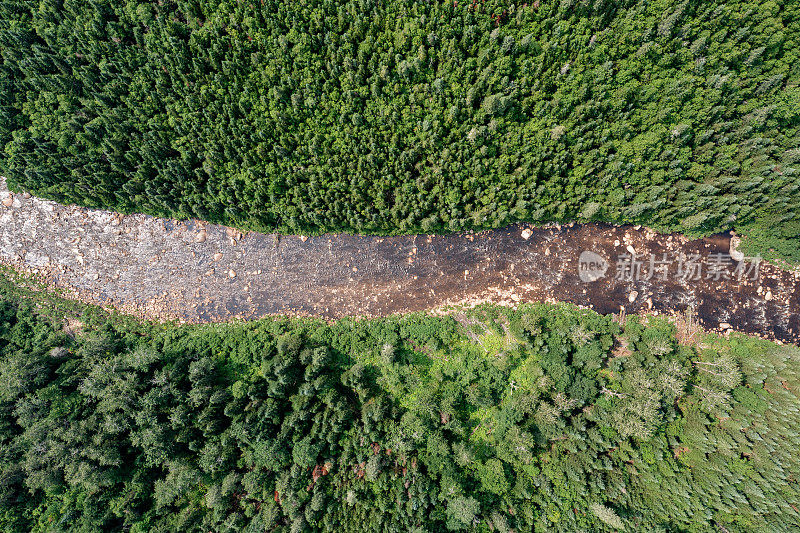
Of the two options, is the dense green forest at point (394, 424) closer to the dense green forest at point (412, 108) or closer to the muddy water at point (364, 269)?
the muddy water at point (364, 269)

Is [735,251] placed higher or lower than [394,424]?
higher

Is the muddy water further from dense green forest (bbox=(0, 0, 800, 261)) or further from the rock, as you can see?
dense green forest (bbox=(0, 0, 800, 261))

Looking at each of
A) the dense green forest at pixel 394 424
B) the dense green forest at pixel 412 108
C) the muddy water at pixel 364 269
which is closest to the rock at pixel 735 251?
the muddy water at pixel 364 269

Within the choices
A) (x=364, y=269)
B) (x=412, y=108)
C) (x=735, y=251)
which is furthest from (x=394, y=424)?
(x=735, y=251)

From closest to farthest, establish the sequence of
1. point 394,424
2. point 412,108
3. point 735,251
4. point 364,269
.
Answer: point 412,108
point 394,424
point 735,251
point 364,269

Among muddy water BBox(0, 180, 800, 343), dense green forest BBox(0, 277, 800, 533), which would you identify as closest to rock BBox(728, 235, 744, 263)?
muddy water BBox(0, 180, 800, 343)

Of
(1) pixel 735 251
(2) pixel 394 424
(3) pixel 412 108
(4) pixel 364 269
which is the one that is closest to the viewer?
(3) pixel 412 108

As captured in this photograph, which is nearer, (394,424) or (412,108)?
(412,108)

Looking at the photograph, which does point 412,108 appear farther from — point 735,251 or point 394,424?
point 735,251
